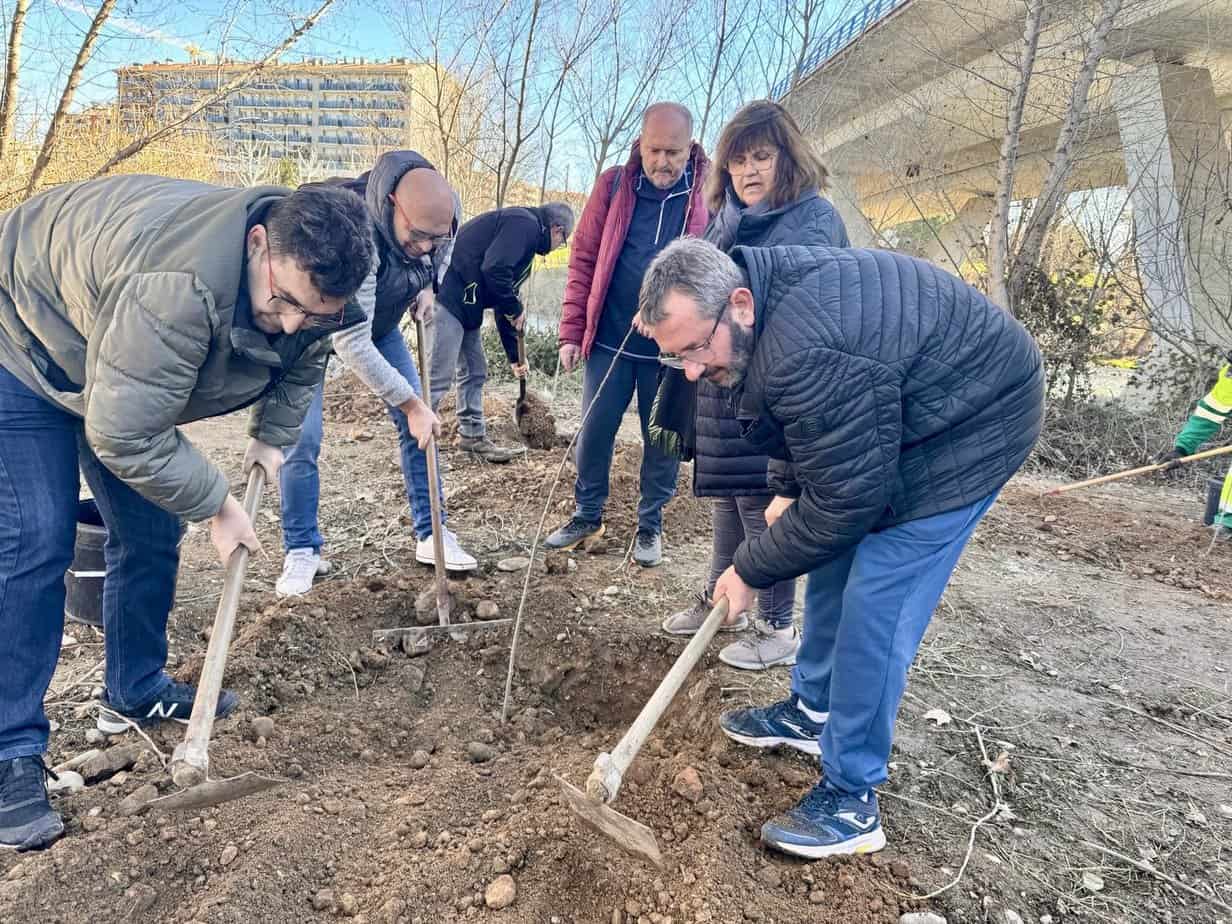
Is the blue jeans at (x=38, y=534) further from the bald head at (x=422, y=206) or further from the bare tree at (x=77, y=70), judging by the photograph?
the bare tree at (x=77, y=70)

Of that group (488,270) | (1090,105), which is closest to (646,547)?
(488,270)

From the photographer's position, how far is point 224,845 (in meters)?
1.88

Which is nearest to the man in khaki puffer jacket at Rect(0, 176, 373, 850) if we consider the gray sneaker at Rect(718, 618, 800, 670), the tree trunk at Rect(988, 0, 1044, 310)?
the gray sneaker at Rect(718, 618, 800, 670)

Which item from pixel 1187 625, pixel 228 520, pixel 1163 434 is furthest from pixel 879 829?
pixel 1163 434

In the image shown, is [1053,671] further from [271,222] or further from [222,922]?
[271,222]

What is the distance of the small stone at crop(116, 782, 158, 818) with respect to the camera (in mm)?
1924

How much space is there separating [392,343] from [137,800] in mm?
1945

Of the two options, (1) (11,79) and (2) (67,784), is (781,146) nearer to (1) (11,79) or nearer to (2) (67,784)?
(2) (67,784)

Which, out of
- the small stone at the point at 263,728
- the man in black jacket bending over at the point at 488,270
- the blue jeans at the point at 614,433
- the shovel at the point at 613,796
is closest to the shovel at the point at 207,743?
the small stone at the point at 263,728

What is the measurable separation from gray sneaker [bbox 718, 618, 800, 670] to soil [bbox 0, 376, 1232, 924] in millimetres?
50

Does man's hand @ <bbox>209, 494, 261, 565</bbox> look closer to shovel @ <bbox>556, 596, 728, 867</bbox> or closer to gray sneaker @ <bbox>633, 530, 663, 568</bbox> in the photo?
shovel @ <bbox>556, 596, 728, 867</bbox>

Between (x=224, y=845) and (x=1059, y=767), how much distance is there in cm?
244

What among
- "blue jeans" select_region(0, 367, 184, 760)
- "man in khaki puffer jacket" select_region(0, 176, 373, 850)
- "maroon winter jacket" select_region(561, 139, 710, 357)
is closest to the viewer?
"man in khaki puffer jacket" select_region(0, 176, 373, 850)

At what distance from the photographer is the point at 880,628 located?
Result: 1.85 metres
